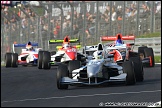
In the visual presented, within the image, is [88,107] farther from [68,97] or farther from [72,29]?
[72,29]

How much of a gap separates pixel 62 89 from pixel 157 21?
14.2 m

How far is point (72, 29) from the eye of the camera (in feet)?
88.2

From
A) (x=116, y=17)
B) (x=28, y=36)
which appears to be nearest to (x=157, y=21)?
(x=116, y=17)

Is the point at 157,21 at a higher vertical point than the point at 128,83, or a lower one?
higher

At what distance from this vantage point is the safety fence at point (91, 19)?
83.6ft

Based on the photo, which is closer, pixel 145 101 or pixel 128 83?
pixel 145 101

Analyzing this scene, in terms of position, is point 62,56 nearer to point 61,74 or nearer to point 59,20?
point 61,74

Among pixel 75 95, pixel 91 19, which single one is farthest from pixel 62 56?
pixel 75 95

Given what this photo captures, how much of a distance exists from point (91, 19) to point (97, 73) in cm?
1411

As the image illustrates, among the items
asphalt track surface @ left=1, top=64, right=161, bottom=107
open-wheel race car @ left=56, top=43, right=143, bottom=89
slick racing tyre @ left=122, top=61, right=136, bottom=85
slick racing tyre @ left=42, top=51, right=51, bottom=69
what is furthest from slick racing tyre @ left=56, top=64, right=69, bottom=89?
slick racing tyre @ left=42, top=51, right=51, bottom=69

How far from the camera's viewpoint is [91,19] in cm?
2622

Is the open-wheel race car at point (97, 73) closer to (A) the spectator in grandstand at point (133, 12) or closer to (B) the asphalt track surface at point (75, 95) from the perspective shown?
(B) the asphalt track surface at point (75, 95)

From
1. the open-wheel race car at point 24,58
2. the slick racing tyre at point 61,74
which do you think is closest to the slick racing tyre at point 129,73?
the slick racing tyre at point 61,74

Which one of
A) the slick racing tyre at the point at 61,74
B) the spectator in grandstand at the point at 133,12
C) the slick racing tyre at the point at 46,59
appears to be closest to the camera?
the slick racing tyre at the point at 61,74
